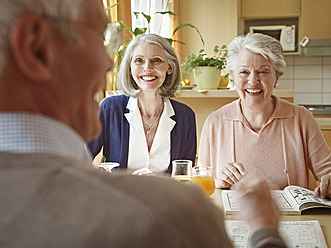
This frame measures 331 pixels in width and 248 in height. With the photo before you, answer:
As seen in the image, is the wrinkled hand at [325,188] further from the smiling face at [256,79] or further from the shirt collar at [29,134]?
the shirt collar at [29,134]

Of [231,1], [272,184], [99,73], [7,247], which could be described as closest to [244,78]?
[272,184]

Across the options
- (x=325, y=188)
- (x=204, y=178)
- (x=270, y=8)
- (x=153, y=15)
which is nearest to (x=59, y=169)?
(x=204, y=178)

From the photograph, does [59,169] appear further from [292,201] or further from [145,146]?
[145,146]

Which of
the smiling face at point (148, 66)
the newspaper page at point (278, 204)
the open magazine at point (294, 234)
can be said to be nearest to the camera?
the open magazine at point (294, 234)

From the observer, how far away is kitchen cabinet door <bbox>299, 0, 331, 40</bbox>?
4.79m

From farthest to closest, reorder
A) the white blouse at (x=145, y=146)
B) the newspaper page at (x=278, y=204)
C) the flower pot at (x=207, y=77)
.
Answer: the flower pot at (x=207, y=77), the white blouse at (x=145, y=146), the newspaper page at (x=278, y=204)

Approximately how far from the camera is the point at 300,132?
1896 mm

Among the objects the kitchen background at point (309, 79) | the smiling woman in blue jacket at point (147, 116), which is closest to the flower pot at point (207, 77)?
the smiling woman in blue jacket at point (147, 116)

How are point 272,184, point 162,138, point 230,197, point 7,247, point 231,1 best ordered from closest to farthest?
1. point 7,247
2. point 230,197
3. point 272,184
4. point 162,138
5. point 231,1

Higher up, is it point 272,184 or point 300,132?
point 300,132

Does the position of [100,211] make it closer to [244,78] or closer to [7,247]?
[7,247]

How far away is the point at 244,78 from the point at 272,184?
524mm

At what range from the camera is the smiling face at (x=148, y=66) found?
220 centimetres

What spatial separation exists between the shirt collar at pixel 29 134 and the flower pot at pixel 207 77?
8.05 feet
